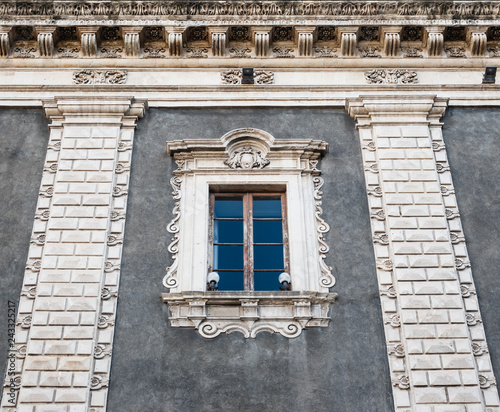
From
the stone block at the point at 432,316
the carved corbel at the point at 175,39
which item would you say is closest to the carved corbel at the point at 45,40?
the carved corbel at the point at 175,39

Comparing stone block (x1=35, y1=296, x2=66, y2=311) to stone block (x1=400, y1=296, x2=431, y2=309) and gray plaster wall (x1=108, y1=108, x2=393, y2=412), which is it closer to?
gray plaster wall (x1=108, y1=108, x2=393, y2=412)

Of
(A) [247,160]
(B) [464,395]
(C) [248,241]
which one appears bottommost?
(B) [464,395]

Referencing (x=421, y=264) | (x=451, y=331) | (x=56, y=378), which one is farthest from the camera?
(x=421, y=264)

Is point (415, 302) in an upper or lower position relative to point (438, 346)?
upper

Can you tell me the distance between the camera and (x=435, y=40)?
14.0 meters

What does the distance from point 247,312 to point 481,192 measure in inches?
161

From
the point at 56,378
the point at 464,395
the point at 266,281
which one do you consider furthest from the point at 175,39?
the point at 464,395

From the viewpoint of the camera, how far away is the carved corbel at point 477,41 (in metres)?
14.0

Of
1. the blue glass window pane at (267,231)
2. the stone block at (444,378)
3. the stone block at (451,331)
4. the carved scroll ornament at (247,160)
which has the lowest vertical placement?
the stone block at (444,378)

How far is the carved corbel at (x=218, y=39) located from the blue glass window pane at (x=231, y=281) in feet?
14.0

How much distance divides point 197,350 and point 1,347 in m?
2.49

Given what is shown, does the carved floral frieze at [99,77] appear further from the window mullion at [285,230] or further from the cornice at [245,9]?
the window mullion at [285,230]

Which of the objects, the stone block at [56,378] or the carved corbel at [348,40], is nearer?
the stone block at [56,378]

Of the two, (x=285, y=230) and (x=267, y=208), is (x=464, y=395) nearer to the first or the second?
(x=285, y=230)
